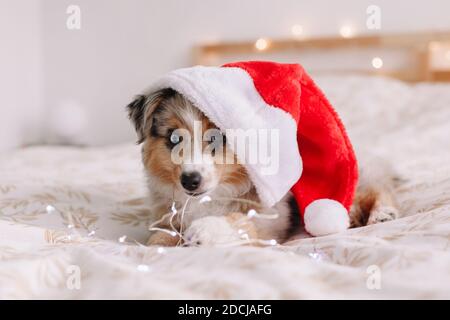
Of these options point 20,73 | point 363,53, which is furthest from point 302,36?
point 20,73

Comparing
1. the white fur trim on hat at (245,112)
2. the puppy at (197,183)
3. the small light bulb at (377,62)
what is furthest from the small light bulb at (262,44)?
the white fur trim on hat at (245,112)

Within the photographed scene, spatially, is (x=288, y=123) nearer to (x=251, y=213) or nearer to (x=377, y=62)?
(x=251, y=213)

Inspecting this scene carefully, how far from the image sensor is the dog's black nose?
132cm

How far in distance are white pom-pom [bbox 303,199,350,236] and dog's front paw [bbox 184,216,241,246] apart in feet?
0.75

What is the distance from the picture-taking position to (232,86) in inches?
53.4

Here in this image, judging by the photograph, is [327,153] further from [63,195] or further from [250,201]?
[63,195]

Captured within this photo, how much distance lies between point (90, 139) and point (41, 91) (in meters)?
0.74

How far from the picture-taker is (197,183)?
1.33 meters

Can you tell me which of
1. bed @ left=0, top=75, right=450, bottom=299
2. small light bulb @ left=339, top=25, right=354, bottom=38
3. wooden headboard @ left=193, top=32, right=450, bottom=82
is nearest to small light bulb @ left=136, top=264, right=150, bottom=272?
bed @ left=0, top=75, right=450, bottom=299

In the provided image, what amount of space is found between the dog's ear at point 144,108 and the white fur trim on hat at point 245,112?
88mm

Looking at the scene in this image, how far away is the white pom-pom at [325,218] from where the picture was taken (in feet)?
4.46

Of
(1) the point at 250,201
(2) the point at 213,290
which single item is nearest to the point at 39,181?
(1) the point at 250,201

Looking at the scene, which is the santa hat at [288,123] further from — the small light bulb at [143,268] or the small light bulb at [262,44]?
the small light bulb at [262,44]
